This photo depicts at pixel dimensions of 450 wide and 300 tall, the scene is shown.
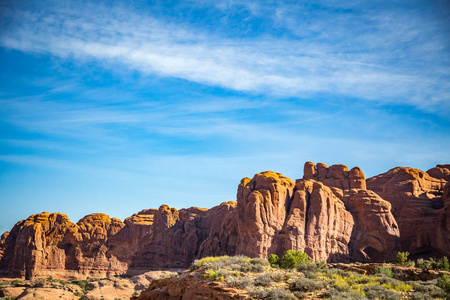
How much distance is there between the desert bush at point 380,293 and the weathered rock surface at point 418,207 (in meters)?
49.5

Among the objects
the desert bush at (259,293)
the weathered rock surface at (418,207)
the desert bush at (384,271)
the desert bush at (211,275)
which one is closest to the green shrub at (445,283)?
the desert bush at (384,271)

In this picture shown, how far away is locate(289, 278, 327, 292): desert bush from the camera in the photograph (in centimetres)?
2506

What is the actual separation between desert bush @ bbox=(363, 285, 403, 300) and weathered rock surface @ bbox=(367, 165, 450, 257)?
49.5m

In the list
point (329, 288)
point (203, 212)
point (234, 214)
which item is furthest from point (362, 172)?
point (329, 288)

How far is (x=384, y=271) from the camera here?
30047mm

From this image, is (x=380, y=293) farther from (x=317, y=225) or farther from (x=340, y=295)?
(x=317, y=225)

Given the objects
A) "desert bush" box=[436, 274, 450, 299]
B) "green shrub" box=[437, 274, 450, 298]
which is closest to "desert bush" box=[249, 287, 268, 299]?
"desert bush" box=[436, 274, 450, 299]

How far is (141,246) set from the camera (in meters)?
101

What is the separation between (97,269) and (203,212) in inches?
1261

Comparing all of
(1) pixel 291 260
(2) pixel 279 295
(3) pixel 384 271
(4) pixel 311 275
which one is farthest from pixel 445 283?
(1) pixel 291 260

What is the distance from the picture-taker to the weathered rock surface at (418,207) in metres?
70.6

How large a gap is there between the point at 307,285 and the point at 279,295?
2178mm

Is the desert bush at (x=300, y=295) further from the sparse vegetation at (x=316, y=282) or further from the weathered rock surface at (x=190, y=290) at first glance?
the weathered rock surface at (x=190, y=290)

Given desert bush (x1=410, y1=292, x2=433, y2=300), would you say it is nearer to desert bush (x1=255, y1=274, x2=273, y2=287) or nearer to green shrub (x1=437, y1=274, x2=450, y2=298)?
green shrub (x1=437, y1=274, x2=450, y2=298)
